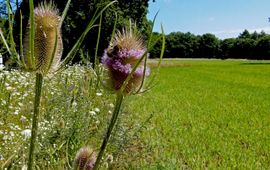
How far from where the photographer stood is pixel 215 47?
97875mm

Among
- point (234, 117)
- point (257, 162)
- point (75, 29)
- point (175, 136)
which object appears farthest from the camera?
point (75, 29)

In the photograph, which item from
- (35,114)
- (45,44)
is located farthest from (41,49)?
(35,114)

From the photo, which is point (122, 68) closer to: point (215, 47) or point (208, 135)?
point (208, 135)

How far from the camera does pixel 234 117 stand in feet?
32.8

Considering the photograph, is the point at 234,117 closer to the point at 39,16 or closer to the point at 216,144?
the point at 216,144

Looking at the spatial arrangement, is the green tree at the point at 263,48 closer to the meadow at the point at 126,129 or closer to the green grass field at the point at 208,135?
the green grass field at the point at 208,135

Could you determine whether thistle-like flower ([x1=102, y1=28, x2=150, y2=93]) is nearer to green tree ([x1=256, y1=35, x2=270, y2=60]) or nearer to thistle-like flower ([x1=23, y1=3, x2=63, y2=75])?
thistle-like flower ([x1=23, y1=3, x2=63, y2=75])

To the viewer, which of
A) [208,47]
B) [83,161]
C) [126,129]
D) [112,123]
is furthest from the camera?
[208,47]

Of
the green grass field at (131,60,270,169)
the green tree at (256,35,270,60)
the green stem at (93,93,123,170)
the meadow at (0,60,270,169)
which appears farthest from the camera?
the green tree at (256,35,270,60)

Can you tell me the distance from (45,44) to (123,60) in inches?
8.5

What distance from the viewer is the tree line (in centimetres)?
8575

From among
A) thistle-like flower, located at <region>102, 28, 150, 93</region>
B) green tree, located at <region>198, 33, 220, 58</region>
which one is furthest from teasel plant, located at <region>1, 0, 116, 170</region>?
green tree, located at <region>198, 33, 220, 58</region>

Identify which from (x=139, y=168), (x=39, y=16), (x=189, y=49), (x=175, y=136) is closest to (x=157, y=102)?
(x=175, y=136)

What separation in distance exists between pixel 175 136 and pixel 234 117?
3.22 metres
